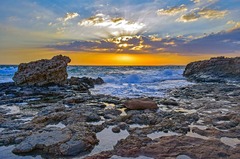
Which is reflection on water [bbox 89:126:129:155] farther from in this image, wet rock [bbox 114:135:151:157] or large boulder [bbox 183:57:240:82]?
large boulder [bbox 183:57:240:82]

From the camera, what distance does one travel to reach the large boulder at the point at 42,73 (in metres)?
22.2

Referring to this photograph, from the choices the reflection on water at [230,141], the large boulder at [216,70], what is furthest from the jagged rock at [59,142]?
the large boulder at [216,70]

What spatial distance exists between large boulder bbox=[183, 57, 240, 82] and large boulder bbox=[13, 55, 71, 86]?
18740mm

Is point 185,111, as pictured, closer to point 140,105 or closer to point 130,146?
point 140,105

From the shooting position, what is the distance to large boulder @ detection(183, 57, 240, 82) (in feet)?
112

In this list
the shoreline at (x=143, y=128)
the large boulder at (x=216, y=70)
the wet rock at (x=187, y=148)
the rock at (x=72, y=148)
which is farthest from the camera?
the large boulder at (x=216, y=70)

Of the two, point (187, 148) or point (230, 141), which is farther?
point (230, 141)

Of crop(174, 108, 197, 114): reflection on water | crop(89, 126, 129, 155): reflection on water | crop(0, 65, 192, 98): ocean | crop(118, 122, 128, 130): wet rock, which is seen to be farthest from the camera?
crop(0, 65, 192, 98): ocean

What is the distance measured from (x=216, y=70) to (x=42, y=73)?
1099 inches

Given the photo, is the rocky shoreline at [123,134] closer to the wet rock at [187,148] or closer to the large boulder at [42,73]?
the wet rock at [187,148]

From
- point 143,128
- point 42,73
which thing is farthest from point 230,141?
point 42,73

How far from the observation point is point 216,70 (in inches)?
1515

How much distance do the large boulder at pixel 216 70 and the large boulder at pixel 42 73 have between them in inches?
738

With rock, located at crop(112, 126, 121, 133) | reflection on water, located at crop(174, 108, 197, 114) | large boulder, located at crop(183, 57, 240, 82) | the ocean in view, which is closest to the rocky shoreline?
rock, located at crop(112, 126, 121, 133)
